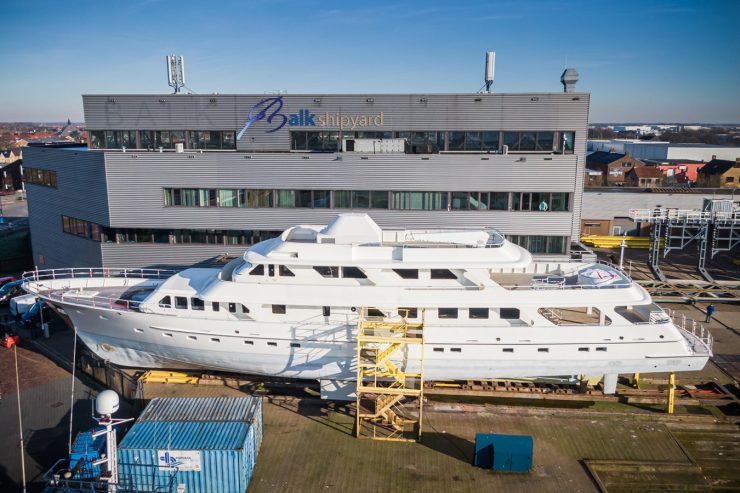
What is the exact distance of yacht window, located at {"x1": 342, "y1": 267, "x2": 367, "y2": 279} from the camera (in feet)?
54.9

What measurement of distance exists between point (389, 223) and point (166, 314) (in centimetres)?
1084

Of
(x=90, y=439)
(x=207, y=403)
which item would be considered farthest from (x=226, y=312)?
(x=90, y=439)

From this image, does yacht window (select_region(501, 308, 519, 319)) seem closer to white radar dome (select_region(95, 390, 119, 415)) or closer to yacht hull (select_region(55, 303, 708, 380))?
yacht hull (select_region(55, 303, 708, 380))

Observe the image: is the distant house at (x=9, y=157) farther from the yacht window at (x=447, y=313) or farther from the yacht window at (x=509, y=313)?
the yacht window at (x=509, y=313)

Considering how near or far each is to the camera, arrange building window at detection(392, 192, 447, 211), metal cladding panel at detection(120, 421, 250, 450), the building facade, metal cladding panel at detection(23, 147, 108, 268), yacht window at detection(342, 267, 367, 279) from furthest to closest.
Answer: metal cladding panel at detection(23, 147, 108, 268), building window at detection(392, 192, 447, 211), the building facade, yacht window at detection(342, 267, 367, 279), metal cladding panel at detection(120, 421, 250, 450)

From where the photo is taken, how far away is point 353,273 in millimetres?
16750

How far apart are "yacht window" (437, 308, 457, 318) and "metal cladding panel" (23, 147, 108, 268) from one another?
16.7m

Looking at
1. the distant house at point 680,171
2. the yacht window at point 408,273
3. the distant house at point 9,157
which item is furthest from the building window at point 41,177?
the distant house at point 9,157

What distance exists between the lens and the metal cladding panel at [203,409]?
43.7 ft

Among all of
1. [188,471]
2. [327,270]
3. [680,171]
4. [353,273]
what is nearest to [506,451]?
[353,273]

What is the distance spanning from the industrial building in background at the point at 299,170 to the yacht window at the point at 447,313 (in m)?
7.67

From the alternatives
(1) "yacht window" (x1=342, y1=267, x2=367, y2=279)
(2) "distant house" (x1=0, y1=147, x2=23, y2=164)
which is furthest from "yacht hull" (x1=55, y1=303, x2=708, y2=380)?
(2) "distant house" (x1=0, y1=147, x2=23, y2=164)

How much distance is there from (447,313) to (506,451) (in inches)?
190

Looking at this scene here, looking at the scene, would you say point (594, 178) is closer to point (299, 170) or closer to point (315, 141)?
point (315, 141)
